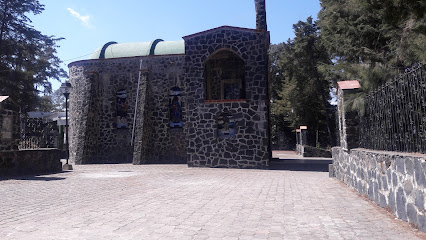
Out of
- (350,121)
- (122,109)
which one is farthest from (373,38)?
(122,109)

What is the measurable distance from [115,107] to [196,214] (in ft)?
51.9

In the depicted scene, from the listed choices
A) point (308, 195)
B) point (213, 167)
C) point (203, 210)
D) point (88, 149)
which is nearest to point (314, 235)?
point (203, 210)

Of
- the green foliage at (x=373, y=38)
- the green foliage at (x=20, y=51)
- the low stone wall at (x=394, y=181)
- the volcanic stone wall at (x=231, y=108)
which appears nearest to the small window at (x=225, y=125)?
the volcanic stone wall at (x=231, y=108)

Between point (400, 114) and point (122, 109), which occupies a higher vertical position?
point (122, 109)

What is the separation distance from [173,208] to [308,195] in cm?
300

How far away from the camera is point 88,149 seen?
62.1ft

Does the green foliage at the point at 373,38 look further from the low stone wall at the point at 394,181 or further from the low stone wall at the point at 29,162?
the low stone wall at the point at 29,162

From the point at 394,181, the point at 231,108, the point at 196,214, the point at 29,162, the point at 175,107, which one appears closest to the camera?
the point at 394,181

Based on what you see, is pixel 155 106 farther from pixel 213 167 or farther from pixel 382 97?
pixel 382 97

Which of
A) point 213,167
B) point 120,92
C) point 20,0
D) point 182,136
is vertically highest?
point 20,0

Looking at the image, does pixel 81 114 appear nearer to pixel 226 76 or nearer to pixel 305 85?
pixel 226 76

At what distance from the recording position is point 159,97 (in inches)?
741

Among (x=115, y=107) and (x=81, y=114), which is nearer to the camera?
(x=81, y=114)

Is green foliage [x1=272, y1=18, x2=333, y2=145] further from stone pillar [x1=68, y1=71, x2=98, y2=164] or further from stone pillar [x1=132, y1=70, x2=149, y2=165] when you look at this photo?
stone pillar [x1=68, y1=71, x2=98, y2=164]
